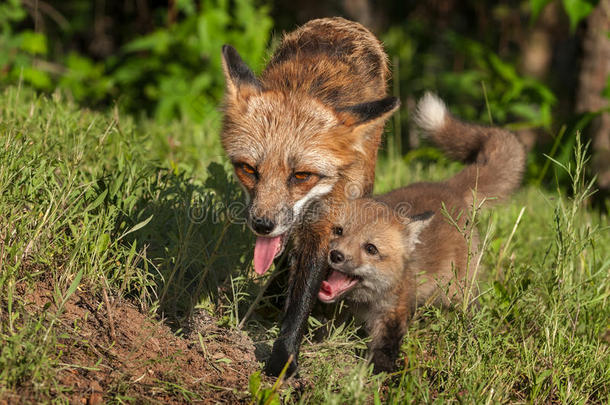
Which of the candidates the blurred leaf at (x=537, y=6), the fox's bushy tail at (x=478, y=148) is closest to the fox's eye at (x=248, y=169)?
the fox's bushy tail at (x=478, y=148)

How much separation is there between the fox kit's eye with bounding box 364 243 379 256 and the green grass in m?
0.48

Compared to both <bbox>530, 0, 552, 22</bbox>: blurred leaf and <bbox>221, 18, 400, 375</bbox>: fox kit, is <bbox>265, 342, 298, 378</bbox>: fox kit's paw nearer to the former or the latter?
<bbox>221, 18, 400, 375</bbox>: fox kit

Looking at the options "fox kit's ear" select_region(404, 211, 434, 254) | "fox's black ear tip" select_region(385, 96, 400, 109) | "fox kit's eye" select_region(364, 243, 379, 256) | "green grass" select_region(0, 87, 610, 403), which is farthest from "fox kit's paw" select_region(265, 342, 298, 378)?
"fox's black ear tip" select_region(385, 96, 400, 109)

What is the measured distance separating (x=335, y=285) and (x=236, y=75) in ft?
4.71

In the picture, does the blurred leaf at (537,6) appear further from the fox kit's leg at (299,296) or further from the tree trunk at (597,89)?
the fox kit's leg at (299,296)

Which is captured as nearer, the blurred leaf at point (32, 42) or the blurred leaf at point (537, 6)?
the blurred leaf at point (537, 6)

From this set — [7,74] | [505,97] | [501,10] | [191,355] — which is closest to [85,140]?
[191,355]

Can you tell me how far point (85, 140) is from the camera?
482 centimetres

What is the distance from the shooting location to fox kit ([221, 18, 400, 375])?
3545 mm

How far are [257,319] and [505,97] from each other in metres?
4.94

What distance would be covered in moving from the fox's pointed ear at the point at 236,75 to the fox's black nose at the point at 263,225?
90 centimetres

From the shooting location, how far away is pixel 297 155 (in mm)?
3578

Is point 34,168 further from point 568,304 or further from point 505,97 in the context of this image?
point 505,97

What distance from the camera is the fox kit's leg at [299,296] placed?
3.49 m
